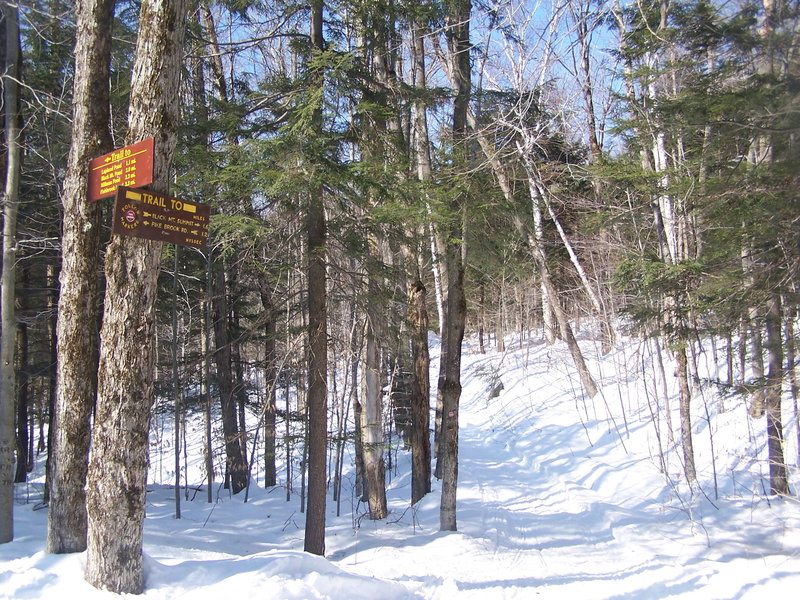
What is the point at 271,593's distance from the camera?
155 inches

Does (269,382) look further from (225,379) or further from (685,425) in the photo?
(685,425)

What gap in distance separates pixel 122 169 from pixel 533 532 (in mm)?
7722

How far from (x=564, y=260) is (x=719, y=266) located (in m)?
13.3

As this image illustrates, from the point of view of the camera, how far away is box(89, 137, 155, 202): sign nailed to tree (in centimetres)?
400

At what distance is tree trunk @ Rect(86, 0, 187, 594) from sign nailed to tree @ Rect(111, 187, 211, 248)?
0.70ft

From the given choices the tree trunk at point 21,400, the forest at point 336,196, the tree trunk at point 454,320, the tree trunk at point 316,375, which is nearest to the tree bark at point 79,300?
the forest at point 336,196

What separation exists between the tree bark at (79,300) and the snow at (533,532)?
48 centimetres

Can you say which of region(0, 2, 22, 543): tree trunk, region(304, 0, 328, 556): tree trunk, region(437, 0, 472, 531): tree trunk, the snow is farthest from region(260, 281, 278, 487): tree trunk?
region(0, 2, 22, 543): tree trunk

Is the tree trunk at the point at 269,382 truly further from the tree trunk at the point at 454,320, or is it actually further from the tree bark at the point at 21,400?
the tree bark at the point at 21,400

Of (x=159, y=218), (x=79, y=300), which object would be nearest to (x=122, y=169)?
(x=159, y=218)

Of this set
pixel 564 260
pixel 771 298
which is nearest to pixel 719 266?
pixel 771 298

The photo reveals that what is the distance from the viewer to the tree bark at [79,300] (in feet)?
16.9

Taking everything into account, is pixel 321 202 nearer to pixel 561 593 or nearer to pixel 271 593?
pixel 271 593

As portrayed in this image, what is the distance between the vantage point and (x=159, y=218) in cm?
400
